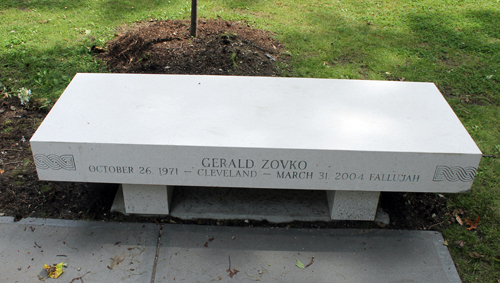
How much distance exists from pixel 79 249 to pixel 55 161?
0.70m

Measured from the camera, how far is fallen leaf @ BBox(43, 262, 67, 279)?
2898 mm

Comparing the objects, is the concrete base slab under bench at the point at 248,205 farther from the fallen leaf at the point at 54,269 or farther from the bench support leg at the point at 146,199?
the fallen leaf at the point at 54,269

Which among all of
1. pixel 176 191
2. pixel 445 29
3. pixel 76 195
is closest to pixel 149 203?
pixel 176 191

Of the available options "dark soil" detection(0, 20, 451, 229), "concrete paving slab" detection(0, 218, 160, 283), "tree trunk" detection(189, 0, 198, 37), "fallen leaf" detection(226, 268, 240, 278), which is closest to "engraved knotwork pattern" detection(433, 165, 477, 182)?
"dark soil" detection(0, 20, 451, 229)

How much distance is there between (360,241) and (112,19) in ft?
17.4

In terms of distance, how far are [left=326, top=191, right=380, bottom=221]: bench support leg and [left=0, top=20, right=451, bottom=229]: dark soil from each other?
63 millimetres

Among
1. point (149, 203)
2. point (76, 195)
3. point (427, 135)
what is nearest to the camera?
point (427, 135)

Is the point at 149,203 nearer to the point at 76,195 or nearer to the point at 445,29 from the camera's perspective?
the point at 76,195

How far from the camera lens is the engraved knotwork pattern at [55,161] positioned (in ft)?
9.68

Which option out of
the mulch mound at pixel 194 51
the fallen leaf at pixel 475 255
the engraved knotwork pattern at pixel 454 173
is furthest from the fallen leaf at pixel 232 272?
the mulch mound at pixel 194 51

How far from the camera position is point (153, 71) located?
514cm

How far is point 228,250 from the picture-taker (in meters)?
3.15

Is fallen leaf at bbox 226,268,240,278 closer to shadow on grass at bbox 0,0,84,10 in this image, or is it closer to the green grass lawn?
the green grass lawn

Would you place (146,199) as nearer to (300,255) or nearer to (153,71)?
(300,255)
